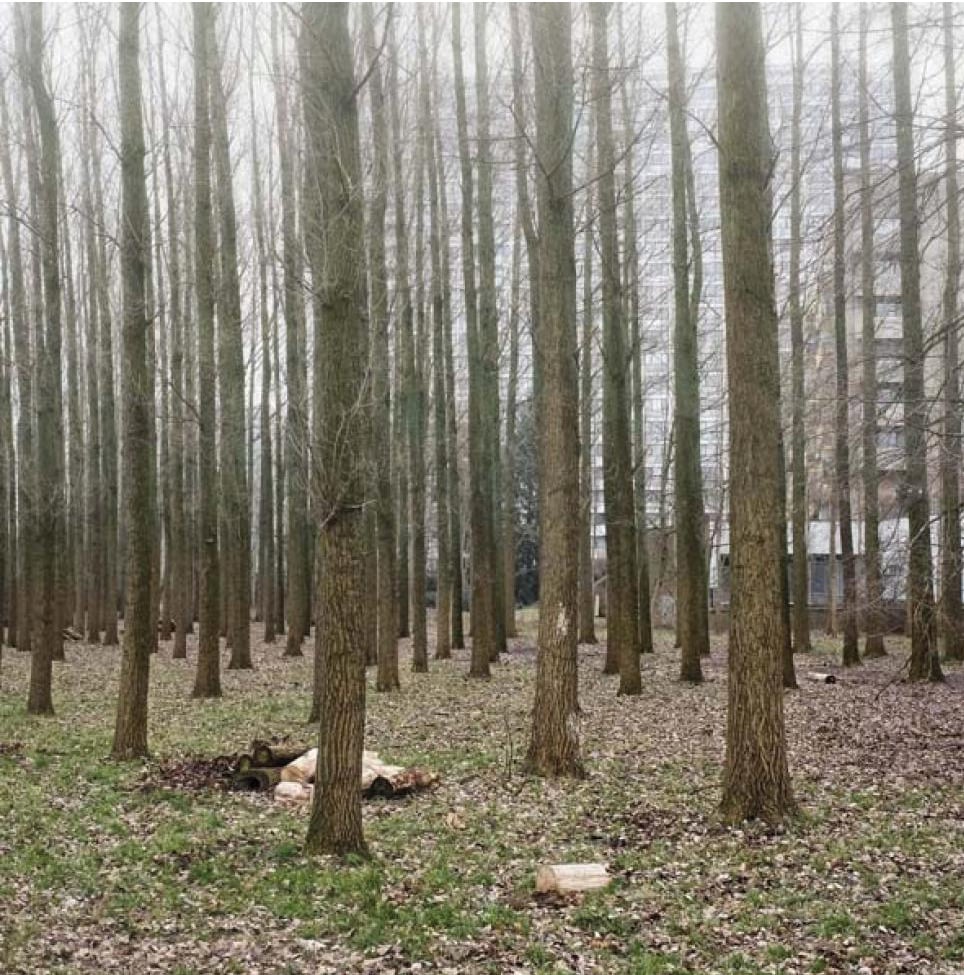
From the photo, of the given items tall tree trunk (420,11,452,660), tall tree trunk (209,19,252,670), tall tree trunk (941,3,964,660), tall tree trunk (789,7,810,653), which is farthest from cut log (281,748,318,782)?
tall tree trunk (789,7,810,653)

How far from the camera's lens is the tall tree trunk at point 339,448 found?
6.90 metres

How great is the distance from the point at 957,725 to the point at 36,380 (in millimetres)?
12635

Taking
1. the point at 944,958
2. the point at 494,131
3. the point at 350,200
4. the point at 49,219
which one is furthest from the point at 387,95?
the point at 944,958

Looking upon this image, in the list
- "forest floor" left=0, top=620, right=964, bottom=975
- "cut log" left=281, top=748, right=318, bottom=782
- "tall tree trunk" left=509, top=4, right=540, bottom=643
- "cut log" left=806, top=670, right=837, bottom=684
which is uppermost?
"tall tree trunk" left=509, top=4, right=540, bottom=643

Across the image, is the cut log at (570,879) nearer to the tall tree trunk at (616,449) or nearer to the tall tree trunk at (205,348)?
the tall tree trunk at (616,449)

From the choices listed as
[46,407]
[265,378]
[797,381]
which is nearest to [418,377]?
[797,381]

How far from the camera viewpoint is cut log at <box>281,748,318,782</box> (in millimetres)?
9547

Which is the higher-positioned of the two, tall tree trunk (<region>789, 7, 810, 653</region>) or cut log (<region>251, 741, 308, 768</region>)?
tall tree trunk (<region>789, 7, 810, 653</region>)

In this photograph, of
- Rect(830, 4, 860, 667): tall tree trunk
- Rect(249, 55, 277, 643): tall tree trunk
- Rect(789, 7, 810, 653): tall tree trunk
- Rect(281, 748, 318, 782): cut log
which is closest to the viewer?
Rect(281, 748, 318, 782): cut log

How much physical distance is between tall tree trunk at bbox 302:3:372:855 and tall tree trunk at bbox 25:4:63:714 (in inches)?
304

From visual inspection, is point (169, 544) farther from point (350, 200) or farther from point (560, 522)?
point (350, 200)

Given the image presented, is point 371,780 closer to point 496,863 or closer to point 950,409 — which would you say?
point 496,863

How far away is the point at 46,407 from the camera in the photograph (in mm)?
14516

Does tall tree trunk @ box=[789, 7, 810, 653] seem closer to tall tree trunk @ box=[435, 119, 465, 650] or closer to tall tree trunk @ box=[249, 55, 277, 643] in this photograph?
tall tree trunk @ box=[435, 119, 465, 650]
